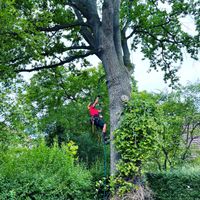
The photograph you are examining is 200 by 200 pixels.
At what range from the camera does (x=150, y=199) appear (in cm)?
689

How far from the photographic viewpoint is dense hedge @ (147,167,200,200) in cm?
680

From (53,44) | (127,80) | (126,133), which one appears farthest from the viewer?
(53,44)

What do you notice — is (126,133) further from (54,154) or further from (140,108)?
(54,154)

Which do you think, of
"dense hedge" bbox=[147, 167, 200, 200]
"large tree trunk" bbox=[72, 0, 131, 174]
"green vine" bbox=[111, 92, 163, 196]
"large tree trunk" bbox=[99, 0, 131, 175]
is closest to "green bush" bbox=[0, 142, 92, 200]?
"green vine" bbox=[111, 92, 163, 196]

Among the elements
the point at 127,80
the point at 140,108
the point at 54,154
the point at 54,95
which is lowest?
the point at 54,154

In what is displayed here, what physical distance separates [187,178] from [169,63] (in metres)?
4.44

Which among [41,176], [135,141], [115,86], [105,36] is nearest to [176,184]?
[135,141]

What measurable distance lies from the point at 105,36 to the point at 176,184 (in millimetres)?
3554

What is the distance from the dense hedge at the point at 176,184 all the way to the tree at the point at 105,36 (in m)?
1.05

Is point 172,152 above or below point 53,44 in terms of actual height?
below

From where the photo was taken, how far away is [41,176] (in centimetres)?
568

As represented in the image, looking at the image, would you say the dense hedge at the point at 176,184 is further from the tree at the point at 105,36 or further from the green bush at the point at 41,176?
the green bush at the point at 41,176

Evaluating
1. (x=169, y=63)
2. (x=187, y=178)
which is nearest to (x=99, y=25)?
(x=169, y=63)

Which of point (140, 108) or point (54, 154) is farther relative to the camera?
point (140, 108)
